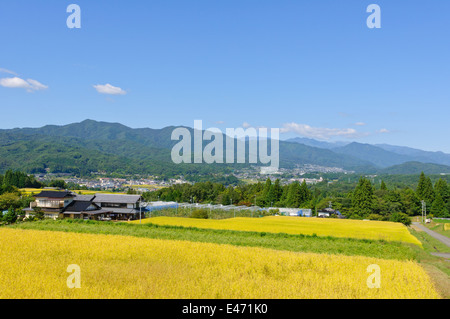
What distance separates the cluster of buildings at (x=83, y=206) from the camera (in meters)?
42.2

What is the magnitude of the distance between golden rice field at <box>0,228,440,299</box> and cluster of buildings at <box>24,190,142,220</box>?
25.6 meters

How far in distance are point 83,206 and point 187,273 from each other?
35.9 meters

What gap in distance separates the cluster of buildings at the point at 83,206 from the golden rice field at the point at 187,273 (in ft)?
84.1

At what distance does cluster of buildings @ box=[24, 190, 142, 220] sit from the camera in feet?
138

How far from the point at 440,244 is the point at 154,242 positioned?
23.0 m
